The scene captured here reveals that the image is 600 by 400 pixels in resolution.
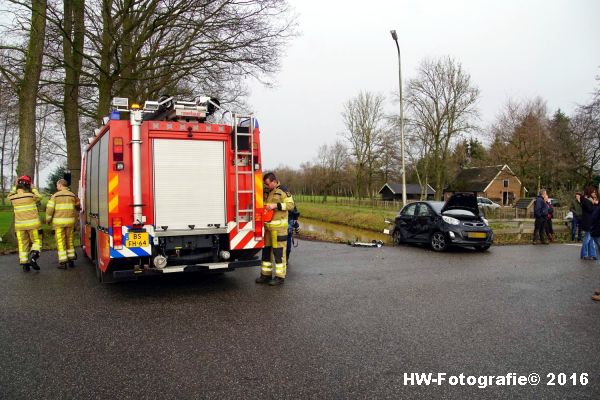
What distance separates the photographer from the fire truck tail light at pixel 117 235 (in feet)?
20.4

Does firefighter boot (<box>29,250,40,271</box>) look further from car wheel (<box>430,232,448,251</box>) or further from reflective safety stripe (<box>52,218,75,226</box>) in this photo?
car wheel (<box>430,232,448,251</box>)

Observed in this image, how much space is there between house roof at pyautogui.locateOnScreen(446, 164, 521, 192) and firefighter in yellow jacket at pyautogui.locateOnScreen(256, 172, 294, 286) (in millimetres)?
57984

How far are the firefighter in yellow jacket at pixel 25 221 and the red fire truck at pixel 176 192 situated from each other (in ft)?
7.90

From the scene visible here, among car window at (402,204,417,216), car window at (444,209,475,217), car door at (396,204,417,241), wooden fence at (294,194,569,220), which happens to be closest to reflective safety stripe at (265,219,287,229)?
car window at (444,209,475,217)

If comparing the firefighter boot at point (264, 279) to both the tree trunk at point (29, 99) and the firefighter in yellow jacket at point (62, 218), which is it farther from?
the tree trunk at point (29, 99)

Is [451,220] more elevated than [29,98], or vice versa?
[29,98]

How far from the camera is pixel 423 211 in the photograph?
519 inches

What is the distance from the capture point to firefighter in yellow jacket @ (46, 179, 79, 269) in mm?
9094

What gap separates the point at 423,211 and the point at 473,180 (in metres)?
56.0

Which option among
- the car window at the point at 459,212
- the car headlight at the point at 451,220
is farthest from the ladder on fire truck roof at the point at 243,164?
the car window at the point at 459,212

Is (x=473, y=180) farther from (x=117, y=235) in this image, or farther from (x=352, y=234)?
(x=117, y=235)

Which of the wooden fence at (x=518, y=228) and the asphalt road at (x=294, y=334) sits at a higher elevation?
the wooden fence at (x=518, y=228)

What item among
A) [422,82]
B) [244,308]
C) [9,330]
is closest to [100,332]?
[9,330]

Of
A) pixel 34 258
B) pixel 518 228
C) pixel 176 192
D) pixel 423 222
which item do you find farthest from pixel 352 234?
pixel 176 192
